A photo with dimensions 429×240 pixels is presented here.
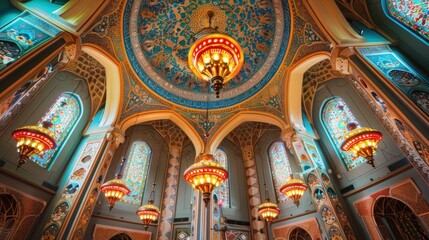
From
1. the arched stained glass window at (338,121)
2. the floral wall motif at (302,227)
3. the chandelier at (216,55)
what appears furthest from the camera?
the arched stained glass window at (338,121)

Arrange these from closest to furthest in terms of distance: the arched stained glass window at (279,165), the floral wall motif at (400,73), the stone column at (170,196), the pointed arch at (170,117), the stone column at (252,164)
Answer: the floral wall motif at (400,73), the stone column at (170,196), the stone column at (252,164), the pointed arch at (170,117), the arched stained glass window at (279,165)

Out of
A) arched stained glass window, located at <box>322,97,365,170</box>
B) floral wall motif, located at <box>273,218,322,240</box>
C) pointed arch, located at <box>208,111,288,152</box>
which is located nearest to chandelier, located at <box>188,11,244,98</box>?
pointed arch, located at <box>208,111,288,152</box>

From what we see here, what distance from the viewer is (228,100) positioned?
9648 mm

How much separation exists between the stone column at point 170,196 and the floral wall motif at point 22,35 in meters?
6.90

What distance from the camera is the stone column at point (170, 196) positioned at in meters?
8.32

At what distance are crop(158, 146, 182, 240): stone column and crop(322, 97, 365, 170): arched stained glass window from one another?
6604 millimetres

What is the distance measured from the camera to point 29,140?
15.1 ft

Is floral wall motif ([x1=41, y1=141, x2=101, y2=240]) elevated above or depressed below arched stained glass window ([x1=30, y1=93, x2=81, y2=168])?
below

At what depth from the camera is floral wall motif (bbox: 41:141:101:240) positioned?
569 centimetres

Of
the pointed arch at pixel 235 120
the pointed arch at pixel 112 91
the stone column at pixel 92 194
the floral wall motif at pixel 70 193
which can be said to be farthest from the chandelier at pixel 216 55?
the floral wall motif at pixel 70 193

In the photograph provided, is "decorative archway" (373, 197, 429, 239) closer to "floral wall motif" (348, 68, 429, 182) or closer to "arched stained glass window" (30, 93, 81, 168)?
"floral wall motif" (348, 68, 429, 182)

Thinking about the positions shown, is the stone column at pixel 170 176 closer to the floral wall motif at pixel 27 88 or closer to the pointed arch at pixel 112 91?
the pointed arch at pixel 112 91

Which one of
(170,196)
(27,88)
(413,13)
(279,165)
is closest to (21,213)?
(27,88)

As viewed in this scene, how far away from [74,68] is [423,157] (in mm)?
10158
